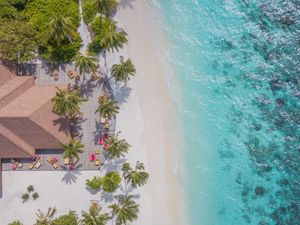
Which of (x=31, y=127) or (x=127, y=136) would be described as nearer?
(x=31, y=127)

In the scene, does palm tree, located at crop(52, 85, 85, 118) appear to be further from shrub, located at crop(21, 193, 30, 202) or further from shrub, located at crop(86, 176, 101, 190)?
shrub, located at crop(21, 193, 30, 202)

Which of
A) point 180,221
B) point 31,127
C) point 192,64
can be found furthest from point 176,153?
point 31,127

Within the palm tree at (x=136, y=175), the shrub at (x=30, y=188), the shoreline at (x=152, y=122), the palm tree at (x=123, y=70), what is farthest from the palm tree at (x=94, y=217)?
the palm tree at (x=123, y=70)

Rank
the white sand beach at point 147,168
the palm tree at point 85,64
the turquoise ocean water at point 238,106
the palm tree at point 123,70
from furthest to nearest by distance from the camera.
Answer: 1. the turquoise ocean water at point 238,106
2. the white sand beach at point 147,168
3. the palm tree at point 123,70
4. the palm tree at point 85,64

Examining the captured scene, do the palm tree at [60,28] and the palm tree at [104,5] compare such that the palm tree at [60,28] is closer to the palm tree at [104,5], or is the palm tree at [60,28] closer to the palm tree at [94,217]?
the palm tree at [104,5]

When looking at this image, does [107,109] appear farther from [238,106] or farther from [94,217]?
[238,106]

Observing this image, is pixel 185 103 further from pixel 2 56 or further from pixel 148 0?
pixel 2 56

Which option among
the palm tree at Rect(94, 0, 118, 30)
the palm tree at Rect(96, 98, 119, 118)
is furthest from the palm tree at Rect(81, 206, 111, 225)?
the palm tree at Rect(94, 0, 118, 30)
